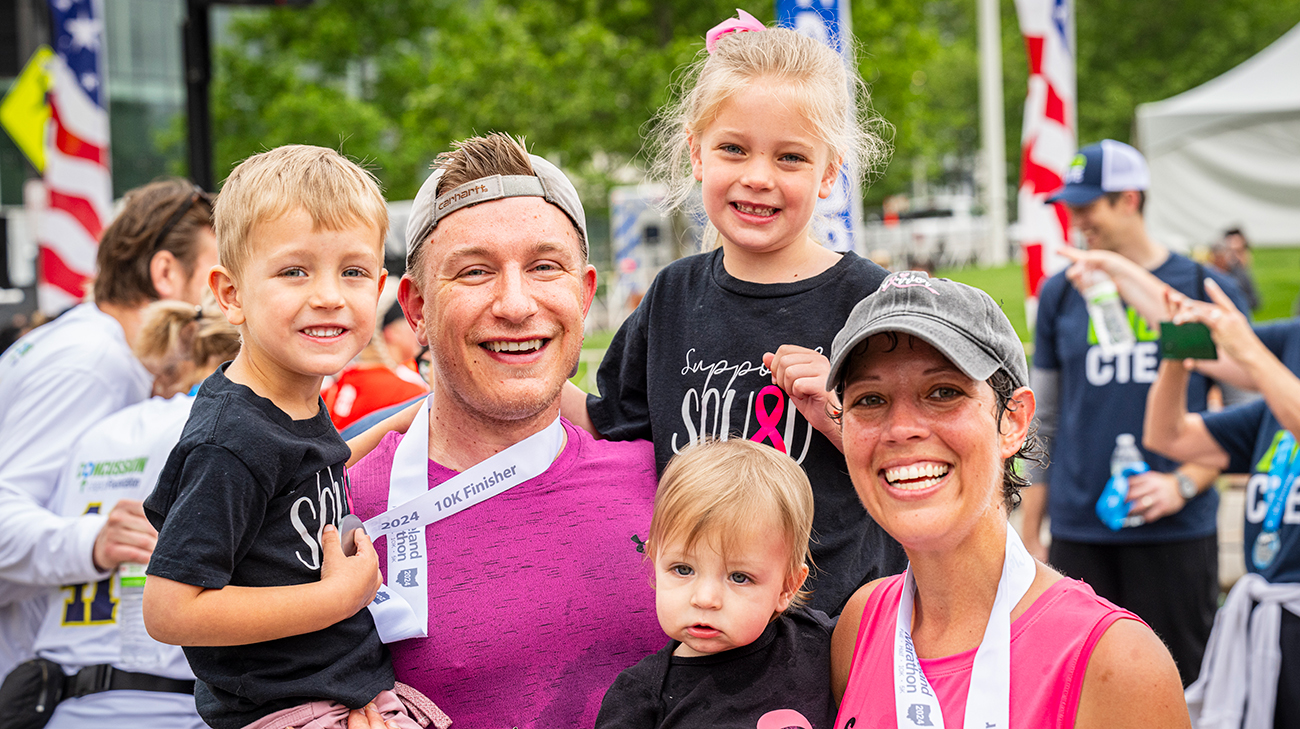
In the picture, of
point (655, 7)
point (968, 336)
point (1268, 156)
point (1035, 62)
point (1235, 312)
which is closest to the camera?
point (968, 336)

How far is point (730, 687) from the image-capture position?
2.21m

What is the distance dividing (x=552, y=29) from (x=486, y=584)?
760 inches

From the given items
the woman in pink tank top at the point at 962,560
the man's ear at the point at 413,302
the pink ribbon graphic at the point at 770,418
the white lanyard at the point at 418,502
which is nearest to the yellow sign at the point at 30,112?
the man's ear at the point at 413,302

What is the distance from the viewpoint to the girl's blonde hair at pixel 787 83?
2.68 m

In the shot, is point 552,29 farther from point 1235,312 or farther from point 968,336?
point 968,336

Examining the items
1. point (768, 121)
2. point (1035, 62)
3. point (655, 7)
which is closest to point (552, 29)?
point (655, 7)

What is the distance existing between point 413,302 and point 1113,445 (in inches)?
151

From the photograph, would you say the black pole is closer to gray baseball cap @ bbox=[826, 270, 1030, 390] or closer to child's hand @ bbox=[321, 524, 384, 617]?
child's hand @ bbox=[321, 524, 384, 617]

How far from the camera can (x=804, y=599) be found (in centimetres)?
254

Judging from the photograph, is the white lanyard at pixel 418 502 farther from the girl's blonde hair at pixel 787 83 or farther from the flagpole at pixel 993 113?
the flagpole at pixel 993 113

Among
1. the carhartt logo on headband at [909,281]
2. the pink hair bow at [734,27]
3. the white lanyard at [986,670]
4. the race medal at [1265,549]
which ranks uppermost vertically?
the pink hair bow at [734,27]

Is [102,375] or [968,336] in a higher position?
[968,336]

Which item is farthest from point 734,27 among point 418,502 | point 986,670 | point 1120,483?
point 1120,483

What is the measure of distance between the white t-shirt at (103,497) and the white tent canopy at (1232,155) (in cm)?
1693
